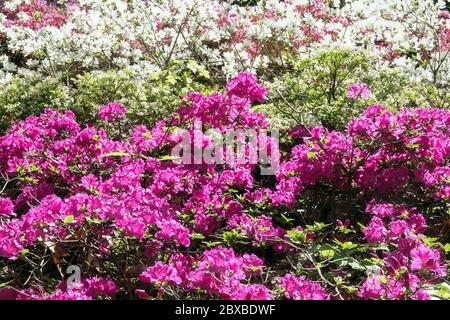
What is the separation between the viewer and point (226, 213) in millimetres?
3020

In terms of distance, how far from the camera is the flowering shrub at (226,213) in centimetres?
239

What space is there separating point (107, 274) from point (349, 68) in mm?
2699

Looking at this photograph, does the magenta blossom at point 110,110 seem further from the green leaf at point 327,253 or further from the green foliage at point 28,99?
the green leaf at point 327,253

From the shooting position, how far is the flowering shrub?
2389mm

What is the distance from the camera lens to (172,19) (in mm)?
6062

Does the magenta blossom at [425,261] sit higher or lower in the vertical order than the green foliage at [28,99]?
lower

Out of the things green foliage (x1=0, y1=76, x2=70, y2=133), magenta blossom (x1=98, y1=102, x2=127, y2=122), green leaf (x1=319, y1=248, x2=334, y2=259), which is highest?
green foliage (x1=0, y1=76, x2=70, y2=133)

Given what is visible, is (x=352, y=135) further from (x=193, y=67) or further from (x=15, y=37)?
(x=15, y=37)

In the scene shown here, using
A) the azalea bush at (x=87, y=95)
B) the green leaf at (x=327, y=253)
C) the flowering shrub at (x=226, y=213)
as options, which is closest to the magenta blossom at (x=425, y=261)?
the flowering shrub at (x=226, y=213)

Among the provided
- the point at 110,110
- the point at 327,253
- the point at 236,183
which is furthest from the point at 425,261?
the point at 110,110

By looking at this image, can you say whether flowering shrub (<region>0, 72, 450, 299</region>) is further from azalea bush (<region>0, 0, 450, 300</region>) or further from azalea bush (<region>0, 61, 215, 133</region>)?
azalea bush (<region>0, 61, 215, 133</region>)

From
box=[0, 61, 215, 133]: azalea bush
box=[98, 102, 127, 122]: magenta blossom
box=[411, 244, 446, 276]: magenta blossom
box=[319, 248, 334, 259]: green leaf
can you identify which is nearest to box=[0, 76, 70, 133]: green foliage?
box=[0, 61, 215, 133]: azalea bush

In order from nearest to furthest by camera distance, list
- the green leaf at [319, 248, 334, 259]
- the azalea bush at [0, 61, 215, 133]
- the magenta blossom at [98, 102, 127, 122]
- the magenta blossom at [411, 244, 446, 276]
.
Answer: the magenta blossom at [411, 244, 446, 276] → the green leaf at [319, 248, 334, 259] → the magenta blossom at [98, 102, 127, 122] → the azalea bush at [0, 61, 215, 133]

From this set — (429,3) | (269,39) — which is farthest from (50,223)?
(429,3)
